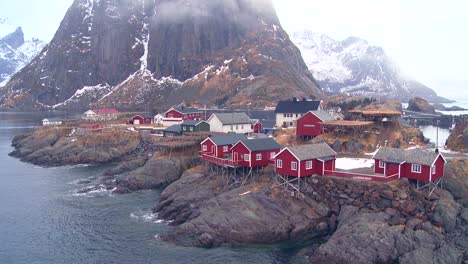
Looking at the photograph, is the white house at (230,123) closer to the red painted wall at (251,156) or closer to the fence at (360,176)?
the red painted wall at (251,156)

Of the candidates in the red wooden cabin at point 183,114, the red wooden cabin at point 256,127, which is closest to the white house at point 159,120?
the red wooden cabin at point 183,114

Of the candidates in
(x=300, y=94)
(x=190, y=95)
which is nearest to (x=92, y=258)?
(x=300, y=94)

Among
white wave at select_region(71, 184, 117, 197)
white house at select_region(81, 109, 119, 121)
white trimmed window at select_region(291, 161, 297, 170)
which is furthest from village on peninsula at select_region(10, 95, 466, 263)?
white house at select_region(81, 109, 119, 121)

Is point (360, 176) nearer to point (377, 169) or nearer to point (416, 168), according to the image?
point (377, 169)

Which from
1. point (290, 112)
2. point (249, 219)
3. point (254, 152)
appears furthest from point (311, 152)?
point (290, 112)

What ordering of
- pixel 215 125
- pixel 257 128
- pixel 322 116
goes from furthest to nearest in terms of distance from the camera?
pixel 257 128
pixel 215 125
pixel 322 116

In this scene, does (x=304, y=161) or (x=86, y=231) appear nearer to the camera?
(x=86, y=231)

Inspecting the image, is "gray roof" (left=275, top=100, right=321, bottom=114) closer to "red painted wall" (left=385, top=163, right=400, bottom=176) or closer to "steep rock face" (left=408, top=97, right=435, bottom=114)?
"red painted wall" (left=385, top=163, right=400, bottom=176)
